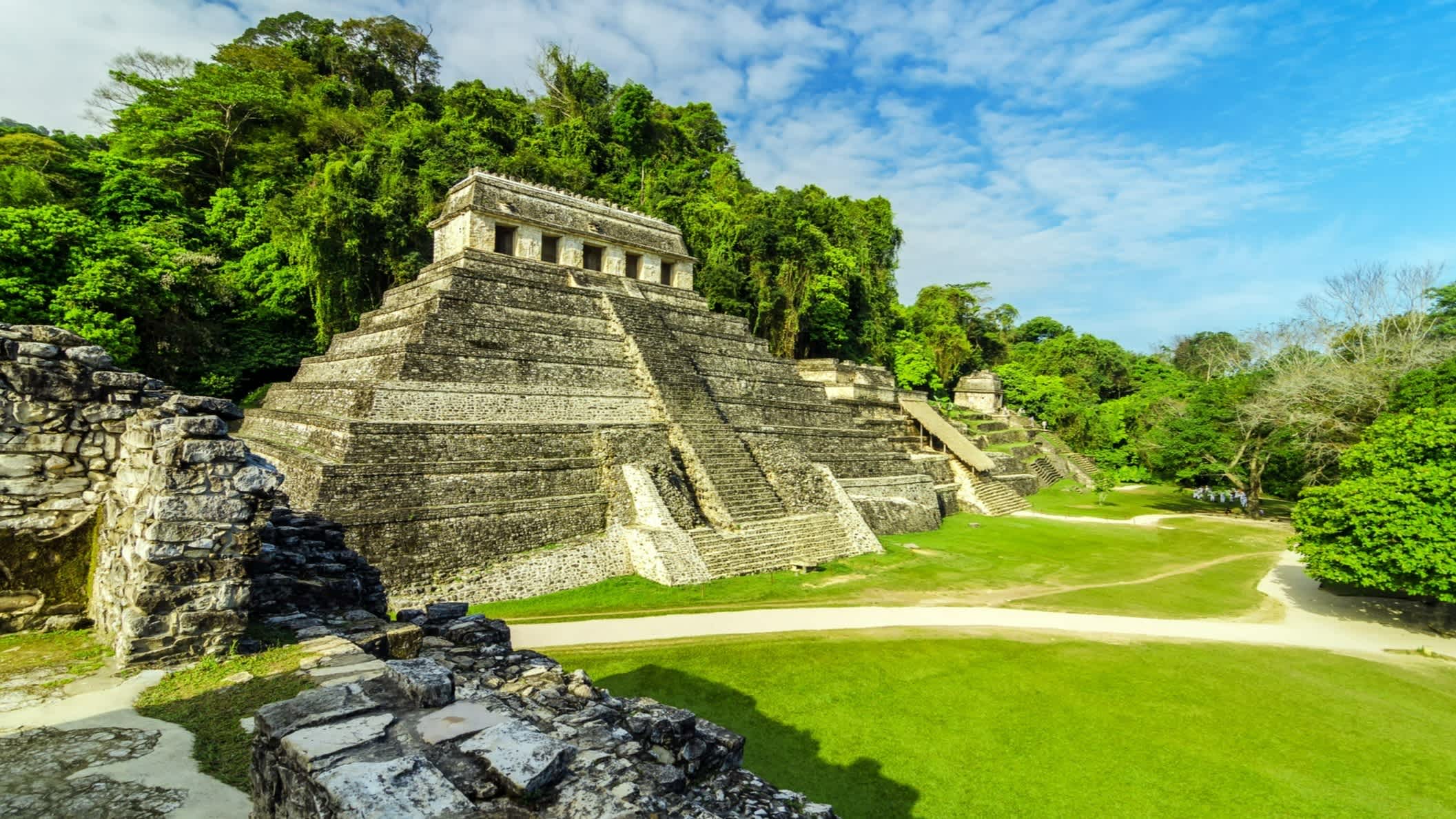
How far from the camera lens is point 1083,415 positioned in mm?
46219

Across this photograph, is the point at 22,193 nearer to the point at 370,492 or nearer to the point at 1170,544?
the point at 370,492

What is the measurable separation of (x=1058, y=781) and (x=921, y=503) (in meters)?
16.7

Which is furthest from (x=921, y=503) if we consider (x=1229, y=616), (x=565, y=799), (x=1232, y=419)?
(x=565, y=799)

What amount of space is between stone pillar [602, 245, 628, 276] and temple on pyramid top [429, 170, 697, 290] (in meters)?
0.03

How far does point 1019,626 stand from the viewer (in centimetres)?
1209

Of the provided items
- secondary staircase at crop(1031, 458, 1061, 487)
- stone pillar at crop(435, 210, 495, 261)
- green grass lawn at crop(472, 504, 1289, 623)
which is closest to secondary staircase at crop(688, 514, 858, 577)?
green grass lawn at crop(472, 504, 1289, 623)

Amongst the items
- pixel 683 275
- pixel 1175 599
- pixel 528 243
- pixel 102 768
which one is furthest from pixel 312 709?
pixel 683 275

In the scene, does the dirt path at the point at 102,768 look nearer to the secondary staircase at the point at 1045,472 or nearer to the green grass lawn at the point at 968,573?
the green grass lawn at the point at 968,573

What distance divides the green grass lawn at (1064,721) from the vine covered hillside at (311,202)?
19.1 metres

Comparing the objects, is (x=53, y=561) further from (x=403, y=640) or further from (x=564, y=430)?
(x=564, y=430)

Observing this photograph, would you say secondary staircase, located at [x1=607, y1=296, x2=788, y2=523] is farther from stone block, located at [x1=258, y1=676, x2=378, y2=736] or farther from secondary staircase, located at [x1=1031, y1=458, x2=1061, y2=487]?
secondary staircase, located at [x1=1031, y1=458, x2=1061, y2=487]

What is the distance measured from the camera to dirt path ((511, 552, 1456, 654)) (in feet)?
35.9

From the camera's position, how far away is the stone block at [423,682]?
3.94 m

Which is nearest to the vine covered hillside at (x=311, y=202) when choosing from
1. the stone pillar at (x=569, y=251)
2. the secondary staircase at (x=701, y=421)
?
the stone pillar at (x=569, y=251)
